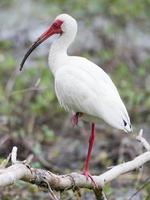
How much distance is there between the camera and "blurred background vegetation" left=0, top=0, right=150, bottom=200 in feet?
28.4

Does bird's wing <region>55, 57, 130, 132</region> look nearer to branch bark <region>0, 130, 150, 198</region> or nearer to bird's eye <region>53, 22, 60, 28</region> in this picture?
branch bark <region>0, 130, 150, 198</region>

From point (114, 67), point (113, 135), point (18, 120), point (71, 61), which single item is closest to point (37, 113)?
point (18, 120)

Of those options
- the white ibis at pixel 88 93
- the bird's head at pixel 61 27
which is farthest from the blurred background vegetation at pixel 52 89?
the white ibis at pixel 88 93

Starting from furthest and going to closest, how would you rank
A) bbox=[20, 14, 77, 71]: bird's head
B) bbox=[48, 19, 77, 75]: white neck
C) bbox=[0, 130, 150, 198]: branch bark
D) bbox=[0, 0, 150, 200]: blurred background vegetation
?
1. bbox=[0, 0, 150, 200]: blurred background vegetation
2. bbox=[20, 14, 77, 71]: bird's head
3. bbox=[48, 19, 77, 75]: white neck
4. bbox=[0, 130, 150, 198]: branch bark

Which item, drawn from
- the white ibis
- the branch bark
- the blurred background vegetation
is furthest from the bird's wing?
the blurred background vegetation

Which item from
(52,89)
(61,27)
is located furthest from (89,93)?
(52,89)

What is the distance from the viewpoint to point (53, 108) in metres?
9.90

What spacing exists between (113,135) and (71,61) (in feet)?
10.2

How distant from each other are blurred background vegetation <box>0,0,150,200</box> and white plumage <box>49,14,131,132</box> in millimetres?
804

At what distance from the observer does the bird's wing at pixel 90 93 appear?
18.9 feet

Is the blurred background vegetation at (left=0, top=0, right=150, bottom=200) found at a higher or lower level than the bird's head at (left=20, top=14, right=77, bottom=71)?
lower

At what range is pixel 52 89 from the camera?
33.0ft

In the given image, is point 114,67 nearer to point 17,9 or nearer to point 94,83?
point 17,9

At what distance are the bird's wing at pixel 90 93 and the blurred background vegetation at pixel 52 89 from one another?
0.84m
